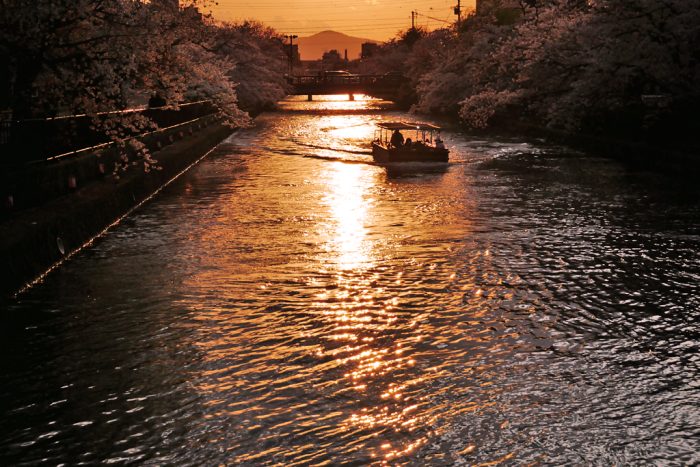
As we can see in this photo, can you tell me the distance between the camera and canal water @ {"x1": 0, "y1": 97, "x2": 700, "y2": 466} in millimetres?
8320

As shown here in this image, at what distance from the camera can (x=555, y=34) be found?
3950 cm

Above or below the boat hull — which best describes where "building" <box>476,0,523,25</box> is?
above

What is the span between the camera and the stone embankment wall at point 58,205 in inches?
600

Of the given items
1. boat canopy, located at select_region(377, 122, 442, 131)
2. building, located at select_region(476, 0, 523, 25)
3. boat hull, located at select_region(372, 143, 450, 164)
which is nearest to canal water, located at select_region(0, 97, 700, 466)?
boat hull, located at select_region(372, 143, 450, 164)

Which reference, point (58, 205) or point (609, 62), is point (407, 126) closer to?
point (609, 62)

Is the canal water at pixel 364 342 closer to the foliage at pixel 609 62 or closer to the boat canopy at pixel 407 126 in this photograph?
the foliage at pixel 609 62

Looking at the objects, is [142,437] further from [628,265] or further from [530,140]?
[530,140]

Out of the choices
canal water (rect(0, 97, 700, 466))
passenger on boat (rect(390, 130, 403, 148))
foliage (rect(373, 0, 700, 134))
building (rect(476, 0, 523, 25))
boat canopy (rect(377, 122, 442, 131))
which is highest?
building (rect(476, 0, 523, 25))

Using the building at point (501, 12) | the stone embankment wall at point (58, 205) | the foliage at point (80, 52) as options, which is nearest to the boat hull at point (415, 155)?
the stone embankment wall at point (58, 205)

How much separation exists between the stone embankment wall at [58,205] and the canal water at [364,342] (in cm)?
53

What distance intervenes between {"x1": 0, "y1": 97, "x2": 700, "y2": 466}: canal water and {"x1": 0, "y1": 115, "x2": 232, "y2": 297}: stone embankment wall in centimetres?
53

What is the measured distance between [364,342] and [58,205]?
418 inches

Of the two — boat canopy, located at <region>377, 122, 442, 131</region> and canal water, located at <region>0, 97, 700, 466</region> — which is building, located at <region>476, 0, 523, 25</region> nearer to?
boat canopy, located at <region>377, 122, 442, 131</region>

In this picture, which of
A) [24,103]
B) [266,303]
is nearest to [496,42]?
[24,103]
